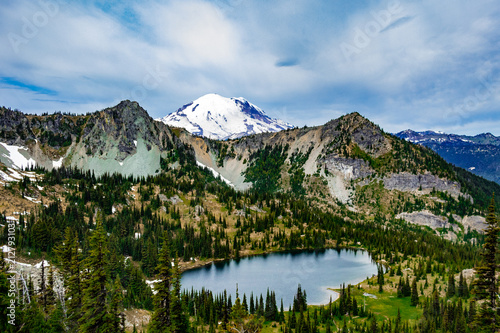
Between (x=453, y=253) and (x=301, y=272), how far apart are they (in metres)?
76.2

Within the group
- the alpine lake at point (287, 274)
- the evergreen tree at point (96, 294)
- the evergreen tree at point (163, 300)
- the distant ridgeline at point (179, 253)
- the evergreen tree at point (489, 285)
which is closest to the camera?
the evergreen tree at point (489, 285)

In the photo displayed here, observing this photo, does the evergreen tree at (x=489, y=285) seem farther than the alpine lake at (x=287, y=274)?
No

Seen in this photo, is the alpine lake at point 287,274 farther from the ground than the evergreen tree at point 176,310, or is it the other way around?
the evergreen tree at point 176,310

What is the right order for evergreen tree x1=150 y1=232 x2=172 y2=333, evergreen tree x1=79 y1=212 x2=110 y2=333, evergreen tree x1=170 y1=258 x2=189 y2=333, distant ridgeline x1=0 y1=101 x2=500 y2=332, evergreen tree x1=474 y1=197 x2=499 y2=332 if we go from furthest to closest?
evergreen tree x1=170 y1=258 x2=189 y2=333 < distant ridgeline x1=0 y1=101 x2=500 y2=332 < evergreen tree x1=150 y1=232 x2=172 y2=333 < evergreen tree x1=79 y1=212 x2=110 y2=333 < evergreen tree x1=474 y1=197 x2=499 y2=332

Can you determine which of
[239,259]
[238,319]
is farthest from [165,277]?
[239,259]

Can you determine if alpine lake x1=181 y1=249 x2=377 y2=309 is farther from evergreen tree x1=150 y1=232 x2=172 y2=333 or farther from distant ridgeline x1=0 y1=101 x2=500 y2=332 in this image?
evergreen tree x1=150 y1=232 x2=172 y2=333

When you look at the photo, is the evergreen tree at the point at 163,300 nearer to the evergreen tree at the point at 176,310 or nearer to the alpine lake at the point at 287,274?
the evergreen tree at the point at 176,310

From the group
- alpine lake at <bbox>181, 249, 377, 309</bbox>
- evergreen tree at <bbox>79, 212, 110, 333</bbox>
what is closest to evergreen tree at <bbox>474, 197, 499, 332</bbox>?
evergreen tree at <bbox>79, 212, 110, 333</bbox>

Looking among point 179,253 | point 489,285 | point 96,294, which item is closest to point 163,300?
point 96,294

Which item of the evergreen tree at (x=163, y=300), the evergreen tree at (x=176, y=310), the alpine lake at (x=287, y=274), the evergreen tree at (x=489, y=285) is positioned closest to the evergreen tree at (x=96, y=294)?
the evergreen tree at (x=163, y=300)

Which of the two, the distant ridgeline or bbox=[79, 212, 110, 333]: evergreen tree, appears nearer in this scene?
bbox=[79, 212, 110, 333]: evergreen tree

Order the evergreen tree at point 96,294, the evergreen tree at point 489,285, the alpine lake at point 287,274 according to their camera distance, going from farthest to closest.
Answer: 1. the alpine lake at point 287,274
2. the evergreen tree at point 96,294
3. the evergreen tree at point 489,285

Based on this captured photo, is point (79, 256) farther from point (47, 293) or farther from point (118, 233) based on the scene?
point (118, 233)

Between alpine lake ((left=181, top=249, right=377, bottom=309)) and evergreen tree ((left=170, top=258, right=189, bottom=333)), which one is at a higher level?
evergreen tree ((left=170, top=258, right=189, bottom=333))
